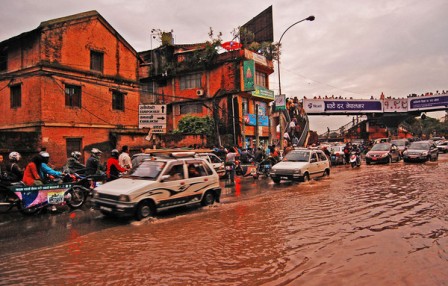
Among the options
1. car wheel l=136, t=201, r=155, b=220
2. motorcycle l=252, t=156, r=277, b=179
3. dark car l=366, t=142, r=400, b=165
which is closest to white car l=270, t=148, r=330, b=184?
motorcycle l=252, t=156, r=277, b=179

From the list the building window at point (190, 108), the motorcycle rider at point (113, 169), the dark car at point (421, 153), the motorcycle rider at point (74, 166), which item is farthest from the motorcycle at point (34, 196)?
the dark car at point (421, 153)

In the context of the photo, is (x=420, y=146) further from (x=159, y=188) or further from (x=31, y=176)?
(x=31, y=176)

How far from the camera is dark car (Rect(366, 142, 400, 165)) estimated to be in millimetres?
24984

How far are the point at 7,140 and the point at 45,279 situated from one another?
13.6 metres

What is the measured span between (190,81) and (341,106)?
2396cm

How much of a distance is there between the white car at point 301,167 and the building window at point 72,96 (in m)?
12.9

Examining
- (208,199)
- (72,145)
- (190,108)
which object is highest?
(190,108)

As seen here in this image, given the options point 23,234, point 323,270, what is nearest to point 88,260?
point 23,234

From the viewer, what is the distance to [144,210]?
8.30 metres

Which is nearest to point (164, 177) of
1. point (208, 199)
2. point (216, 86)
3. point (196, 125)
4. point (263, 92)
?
point (208, 199)

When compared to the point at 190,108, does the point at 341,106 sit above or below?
above

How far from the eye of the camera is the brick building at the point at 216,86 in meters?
30.7

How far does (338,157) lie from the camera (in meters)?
26.7

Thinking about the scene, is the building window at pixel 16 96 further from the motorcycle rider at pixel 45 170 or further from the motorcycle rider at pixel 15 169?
the motorcycle rider at pixel 45 170
